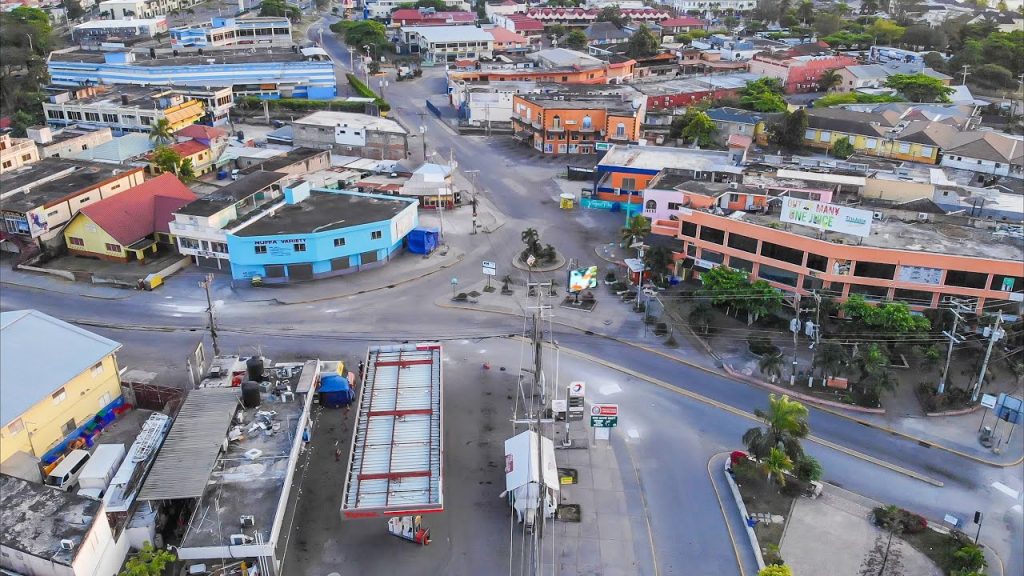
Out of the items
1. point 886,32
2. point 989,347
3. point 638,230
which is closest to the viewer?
point 989,347

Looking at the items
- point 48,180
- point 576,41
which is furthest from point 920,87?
point 48,180

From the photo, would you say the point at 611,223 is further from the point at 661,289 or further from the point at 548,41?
the point at 548,41

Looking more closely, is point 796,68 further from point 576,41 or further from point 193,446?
point 193,446

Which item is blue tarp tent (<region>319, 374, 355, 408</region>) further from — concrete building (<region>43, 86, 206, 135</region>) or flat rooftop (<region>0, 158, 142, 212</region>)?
concrete building (<region>43, 86, 206, 135</region>)

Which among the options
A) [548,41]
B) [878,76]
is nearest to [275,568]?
[878,76]

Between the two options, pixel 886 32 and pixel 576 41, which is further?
pixel 886 32

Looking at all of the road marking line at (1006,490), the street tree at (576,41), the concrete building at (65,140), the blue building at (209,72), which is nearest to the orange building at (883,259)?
the road marking line at (1006,490)

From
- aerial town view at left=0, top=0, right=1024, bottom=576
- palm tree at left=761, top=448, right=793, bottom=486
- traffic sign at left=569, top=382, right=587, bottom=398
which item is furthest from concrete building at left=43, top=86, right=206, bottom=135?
palm tree at left=761, top=448, right=793, bottom=486

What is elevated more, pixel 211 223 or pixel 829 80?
pixel 829 80
